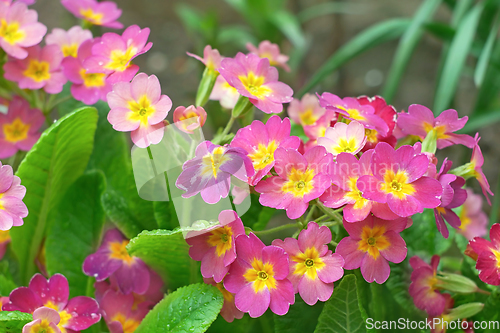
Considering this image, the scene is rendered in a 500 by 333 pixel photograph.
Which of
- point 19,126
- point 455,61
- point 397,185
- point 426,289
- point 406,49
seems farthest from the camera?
point 406,49

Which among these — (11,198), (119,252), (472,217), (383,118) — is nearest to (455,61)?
(472,217)

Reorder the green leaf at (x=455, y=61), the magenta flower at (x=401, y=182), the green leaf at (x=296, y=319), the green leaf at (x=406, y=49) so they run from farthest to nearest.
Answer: the green leaf at (x=406, y=49)
the green leaf at (x=455, y=61)
the green leaf at (x=296, y=319)
the magenta flower at (x=401, y=182)

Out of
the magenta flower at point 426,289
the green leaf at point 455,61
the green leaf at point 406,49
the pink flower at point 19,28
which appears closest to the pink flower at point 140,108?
the pink flower at point 19,28

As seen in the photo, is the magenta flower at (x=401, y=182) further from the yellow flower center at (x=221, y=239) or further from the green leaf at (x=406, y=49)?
the green leaf at (x=406, y=49)

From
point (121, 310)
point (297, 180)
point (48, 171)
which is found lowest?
point (121, 310)

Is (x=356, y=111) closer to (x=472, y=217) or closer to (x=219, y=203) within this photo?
(x=219, y=203)

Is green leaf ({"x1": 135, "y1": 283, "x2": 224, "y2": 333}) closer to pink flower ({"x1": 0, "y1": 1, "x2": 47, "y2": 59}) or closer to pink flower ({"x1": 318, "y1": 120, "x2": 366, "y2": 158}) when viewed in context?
pink flower ({"x1": 318, "y1": 120, "x2": 366, "y2": 158})
